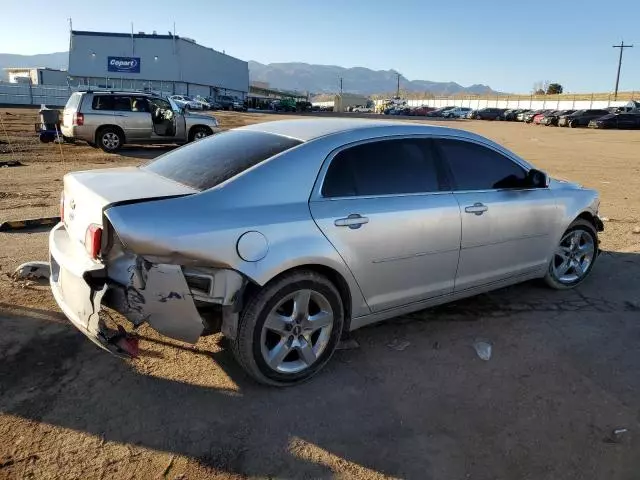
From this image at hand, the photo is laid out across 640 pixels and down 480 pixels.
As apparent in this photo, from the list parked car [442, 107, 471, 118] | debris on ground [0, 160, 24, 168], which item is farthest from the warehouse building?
debris on ground [0, 160, 24, 168]

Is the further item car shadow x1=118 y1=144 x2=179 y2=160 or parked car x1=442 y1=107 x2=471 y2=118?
parked car x1=442 y1=107 x2=471 y2=118

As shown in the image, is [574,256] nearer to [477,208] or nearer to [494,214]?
[494,214]

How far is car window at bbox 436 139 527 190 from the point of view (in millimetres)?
4195

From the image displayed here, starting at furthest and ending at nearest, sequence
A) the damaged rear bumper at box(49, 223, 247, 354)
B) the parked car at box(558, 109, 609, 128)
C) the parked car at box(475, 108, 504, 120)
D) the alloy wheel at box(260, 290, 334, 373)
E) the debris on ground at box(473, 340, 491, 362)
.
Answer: the parked car at box(475, 108, 504, 120) < the parked car at box(558, 109, 609, 128) < the debris on ground at box(473, 340, 491, 362) < the alloy wheel at box(260, 290, 334, 373) < the damaged rear bumper at box(49, 223, 247, 354)

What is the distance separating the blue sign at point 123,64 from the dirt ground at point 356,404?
7327 centimetres

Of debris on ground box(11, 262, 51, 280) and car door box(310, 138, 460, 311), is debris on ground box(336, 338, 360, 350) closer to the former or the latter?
car door box(310, 138, 460, 311)

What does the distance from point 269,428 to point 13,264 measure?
146 inches

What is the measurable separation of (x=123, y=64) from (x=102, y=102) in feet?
201

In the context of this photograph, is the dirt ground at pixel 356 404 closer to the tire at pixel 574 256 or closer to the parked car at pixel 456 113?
the tire at pixel 574 256

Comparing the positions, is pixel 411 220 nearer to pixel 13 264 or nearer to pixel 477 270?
pixel 477 270

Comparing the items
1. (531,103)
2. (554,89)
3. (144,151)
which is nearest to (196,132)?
(144,151)

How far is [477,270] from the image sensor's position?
4.28 meters

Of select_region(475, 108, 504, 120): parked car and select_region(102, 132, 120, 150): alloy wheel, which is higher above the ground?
select_region(475, 108, 504, 120): parked car

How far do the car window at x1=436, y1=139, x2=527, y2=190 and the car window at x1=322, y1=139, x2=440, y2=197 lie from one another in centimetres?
20
